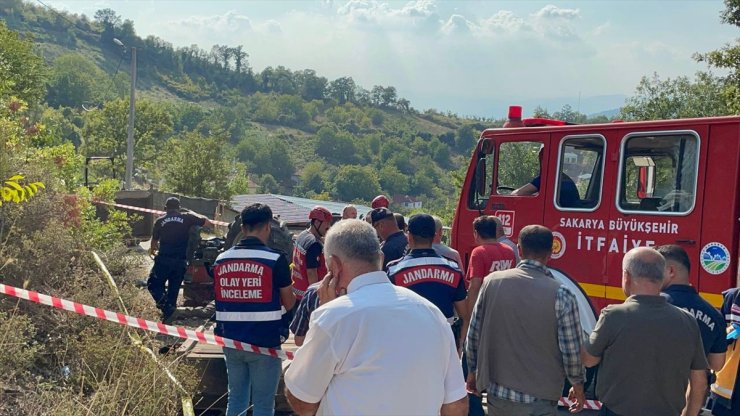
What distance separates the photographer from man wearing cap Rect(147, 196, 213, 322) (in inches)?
349

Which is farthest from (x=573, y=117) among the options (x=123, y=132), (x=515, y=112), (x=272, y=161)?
(x=272, y=161)

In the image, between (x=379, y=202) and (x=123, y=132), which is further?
(x=123, y=132)

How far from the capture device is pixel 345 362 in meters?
2.57

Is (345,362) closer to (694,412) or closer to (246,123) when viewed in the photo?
(694,412)

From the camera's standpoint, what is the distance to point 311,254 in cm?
621

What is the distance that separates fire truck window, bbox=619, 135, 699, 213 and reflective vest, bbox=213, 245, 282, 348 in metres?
3.13

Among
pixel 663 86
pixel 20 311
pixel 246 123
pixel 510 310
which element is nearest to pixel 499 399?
pixel 510 310

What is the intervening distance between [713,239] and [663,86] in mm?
30354

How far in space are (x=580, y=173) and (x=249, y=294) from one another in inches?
132

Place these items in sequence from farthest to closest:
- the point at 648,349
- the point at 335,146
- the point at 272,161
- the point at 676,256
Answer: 1. the point at 335,146
2. the point at 272,161
3. the point at 676,256
4. the point at 648,349

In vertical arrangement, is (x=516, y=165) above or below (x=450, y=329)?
above

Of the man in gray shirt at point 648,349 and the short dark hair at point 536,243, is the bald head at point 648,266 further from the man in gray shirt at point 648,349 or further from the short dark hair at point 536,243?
the short dark hair at point 536,243

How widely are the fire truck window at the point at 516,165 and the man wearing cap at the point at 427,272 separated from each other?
228 cm

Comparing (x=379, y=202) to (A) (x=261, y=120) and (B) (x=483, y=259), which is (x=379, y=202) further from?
(A) (x=261, y=120)
